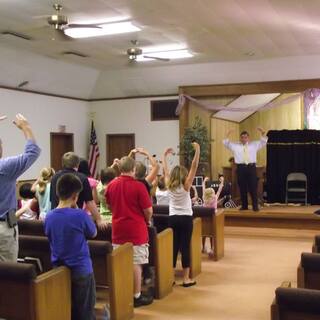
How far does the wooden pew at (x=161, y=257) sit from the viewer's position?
5051 millimetres

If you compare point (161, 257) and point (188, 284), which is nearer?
point (161, 257)

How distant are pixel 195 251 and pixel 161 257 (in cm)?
97

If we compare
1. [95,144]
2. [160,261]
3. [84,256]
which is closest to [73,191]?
[84,256]

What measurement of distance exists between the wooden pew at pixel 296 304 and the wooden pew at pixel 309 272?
737 millimetres

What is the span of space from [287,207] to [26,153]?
8.58m

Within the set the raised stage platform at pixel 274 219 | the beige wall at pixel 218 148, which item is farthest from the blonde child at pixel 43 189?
the beige wall at pixel 218 148

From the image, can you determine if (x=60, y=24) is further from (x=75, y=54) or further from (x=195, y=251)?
(x=75, y=54)

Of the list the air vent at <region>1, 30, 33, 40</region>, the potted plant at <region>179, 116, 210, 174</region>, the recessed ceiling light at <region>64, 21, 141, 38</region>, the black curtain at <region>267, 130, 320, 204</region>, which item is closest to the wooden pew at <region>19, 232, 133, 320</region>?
the recessed ceiling light at <region>64, 21, 141, 38</region>

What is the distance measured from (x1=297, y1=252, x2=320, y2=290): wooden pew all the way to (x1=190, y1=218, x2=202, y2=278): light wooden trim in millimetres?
2334

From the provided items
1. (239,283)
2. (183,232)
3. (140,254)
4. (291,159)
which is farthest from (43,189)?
(291,159)

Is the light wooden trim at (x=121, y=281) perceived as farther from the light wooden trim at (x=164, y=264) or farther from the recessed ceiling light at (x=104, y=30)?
the recessed ceiling light at (x=104, y=30)

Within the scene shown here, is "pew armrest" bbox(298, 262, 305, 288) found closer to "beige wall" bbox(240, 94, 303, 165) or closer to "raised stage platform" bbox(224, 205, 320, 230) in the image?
"raised stage platform" bbox(224, 205, 320, 230)

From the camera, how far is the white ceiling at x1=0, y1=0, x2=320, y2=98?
645 centimetres

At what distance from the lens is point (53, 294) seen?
3.54 meters
